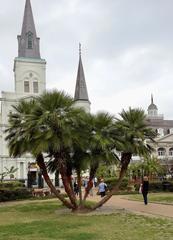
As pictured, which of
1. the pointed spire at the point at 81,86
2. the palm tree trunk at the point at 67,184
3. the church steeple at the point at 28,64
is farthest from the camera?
the pointed spire at the point at 81,86

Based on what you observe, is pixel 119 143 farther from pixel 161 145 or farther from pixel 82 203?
pixel 161 145

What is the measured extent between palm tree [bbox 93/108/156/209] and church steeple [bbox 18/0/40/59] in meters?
50.7

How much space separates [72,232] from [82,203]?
6533mm

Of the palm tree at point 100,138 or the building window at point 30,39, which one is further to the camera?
the building window at point 30,39

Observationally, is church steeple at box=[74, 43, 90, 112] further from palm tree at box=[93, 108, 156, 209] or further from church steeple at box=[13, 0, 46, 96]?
palm tree at box=[93, 108, 156, 209]

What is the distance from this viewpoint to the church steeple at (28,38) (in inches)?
2675

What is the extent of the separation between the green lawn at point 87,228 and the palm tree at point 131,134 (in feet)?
10.6

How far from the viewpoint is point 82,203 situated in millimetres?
19469

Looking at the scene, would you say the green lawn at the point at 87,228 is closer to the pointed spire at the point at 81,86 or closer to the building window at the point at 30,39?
the pointed spire at the point at 81,86

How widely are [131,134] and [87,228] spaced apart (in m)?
6.67

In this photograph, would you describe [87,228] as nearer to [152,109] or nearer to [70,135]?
[70,135]

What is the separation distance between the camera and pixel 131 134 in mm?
19359

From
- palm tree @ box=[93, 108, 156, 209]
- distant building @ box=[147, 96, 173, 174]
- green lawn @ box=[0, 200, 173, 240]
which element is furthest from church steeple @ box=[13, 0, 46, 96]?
green lawn @ box=[0, 200, 173, 240]

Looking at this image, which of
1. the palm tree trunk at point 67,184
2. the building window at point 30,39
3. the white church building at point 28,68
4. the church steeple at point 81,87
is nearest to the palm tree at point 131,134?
the palm tree trunk at point 67,184
